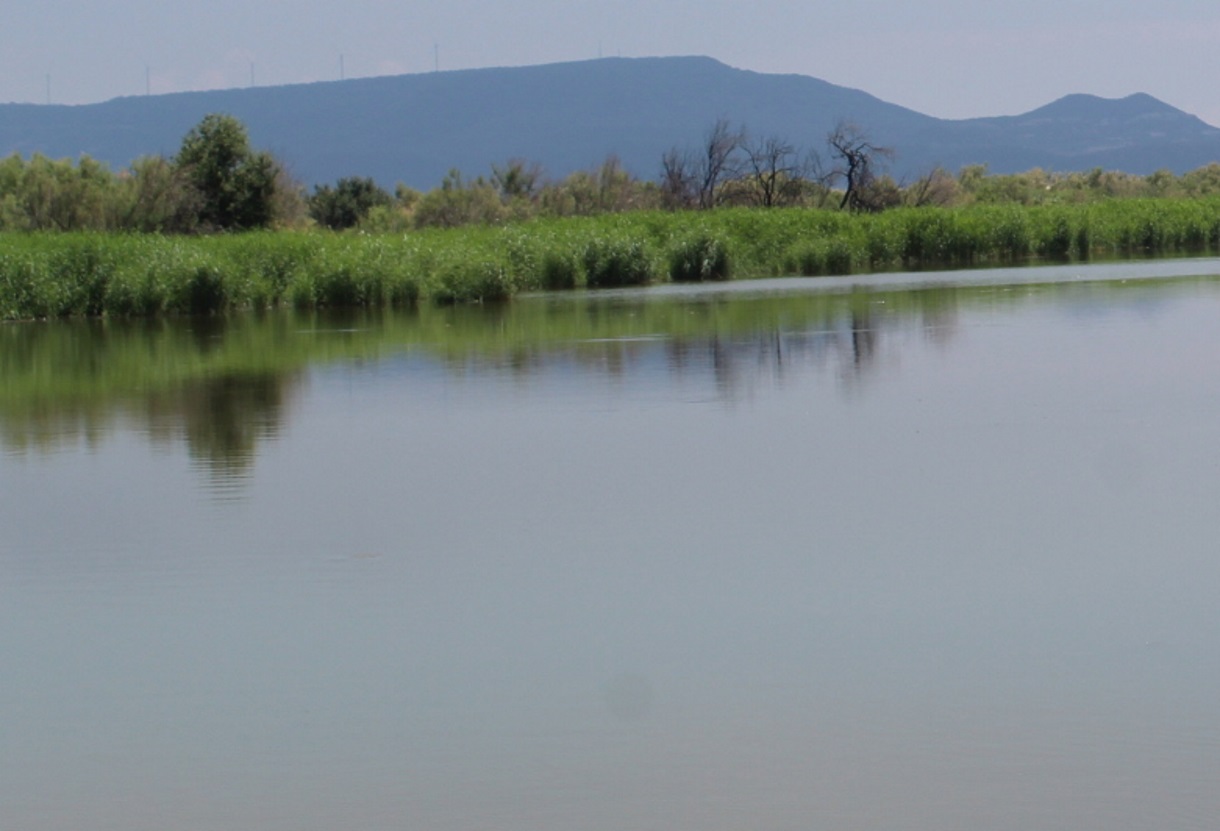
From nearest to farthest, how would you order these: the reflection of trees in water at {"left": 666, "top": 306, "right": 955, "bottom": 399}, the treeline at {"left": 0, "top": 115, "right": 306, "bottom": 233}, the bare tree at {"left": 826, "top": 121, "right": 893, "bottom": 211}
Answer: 1. the reflection of trees in water at {"left": 666, "top": 306, "right": 955, "bottom": 399}
2. the treeline at {"left": 0, "top": 115, "right": 306, "bottom": 233}
3. the bare tree at {"left": 826, "top": 121, "right": 893, "bottom": 211}

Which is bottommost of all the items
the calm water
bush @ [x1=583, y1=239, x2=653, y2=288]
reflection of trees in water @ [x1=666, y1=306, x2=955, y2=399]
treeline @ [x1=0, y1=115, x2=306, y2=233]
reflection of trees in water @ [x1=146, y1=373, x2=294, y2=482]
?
the calm water

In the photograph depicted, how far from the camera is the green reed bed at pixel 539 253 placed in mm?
30906

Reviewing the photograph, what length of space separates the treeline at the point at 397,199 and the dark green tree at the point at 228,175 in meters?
0.04

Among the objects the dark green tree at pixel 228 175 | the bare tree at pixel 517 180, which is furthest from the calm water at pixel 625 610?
the bare tree at pixel 517 180

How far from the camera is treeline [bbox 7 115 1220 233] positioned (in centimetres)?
4550

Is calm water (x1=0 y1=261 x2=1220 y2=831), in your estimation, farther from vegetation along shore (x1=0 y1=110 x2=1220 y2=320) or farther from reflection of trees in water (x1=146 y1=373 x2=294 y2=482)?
vegetation along shore (x1=0 y1=110 x2=1220 y2=320)

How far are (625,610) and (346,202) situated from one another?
202 feet

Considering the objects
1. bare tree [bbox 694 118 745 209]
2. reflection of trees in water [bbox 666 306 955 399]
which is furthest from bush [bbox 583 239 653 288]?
bare tree [bbox 694 118 745 209]

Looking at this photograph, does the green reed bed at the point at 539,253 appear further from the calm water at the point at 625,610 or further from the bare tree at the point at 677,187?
the calm water at the point at 625,610

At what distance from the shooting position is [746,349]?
60.3 ft

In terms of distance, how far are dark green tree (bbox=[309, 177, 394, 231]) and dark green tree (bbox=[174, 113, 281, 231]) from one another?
13568 millimetres

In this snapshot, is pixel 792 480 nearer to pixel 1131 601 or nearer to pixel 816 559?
pixel 816 559

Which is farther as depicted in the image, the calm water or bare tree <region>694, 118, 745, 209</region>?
bare tree <region>694, 118, 745, 209</region>

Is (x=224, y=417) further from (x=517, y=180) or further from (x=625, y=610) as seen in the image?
(x=517, y=180)
